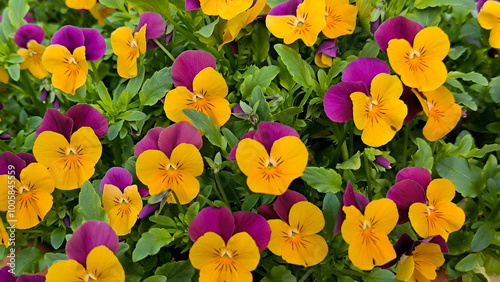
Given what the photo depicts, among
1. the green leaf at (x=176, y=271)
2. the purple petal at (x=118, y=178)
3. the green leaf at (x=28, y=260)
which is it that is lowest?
the green leaf at (x=28, y=260)

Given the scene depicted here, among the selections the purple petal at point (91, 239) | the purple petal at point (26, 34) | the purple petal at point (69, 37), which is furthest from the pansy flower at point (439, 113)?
the purple petal at point (26, 34)

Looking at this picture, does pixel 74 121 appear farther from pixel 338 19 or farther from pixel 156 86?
pixel 338 19

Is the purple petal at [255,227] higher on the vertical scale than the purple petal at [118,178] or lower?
lower

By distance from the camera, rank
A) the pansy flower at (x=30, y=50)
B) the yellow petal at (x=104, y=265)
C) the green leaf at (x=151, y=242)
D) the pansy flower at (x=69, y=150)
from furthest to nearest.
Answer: the pansy flower at (x=30, y=50), the pansy flower at (x=69, y=150), the green leaf at (x=151, y=242), the yellow petal at (x=104, y=265)

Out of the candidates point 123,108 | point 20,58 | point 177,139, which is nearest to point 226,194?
point 177,139

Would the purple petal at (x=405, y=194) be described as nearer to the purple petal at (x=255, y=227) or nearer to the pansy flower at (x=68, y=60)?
the purple petal at (x=255, y=227)

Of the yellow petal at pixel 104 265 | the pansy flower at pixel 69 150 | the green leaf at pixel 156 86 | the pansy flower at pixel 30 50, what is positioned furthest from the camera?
the pansy flower at pixel 30 50

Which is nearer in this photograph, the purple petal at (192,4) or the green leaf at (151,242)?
the green leaf at (151,242)
